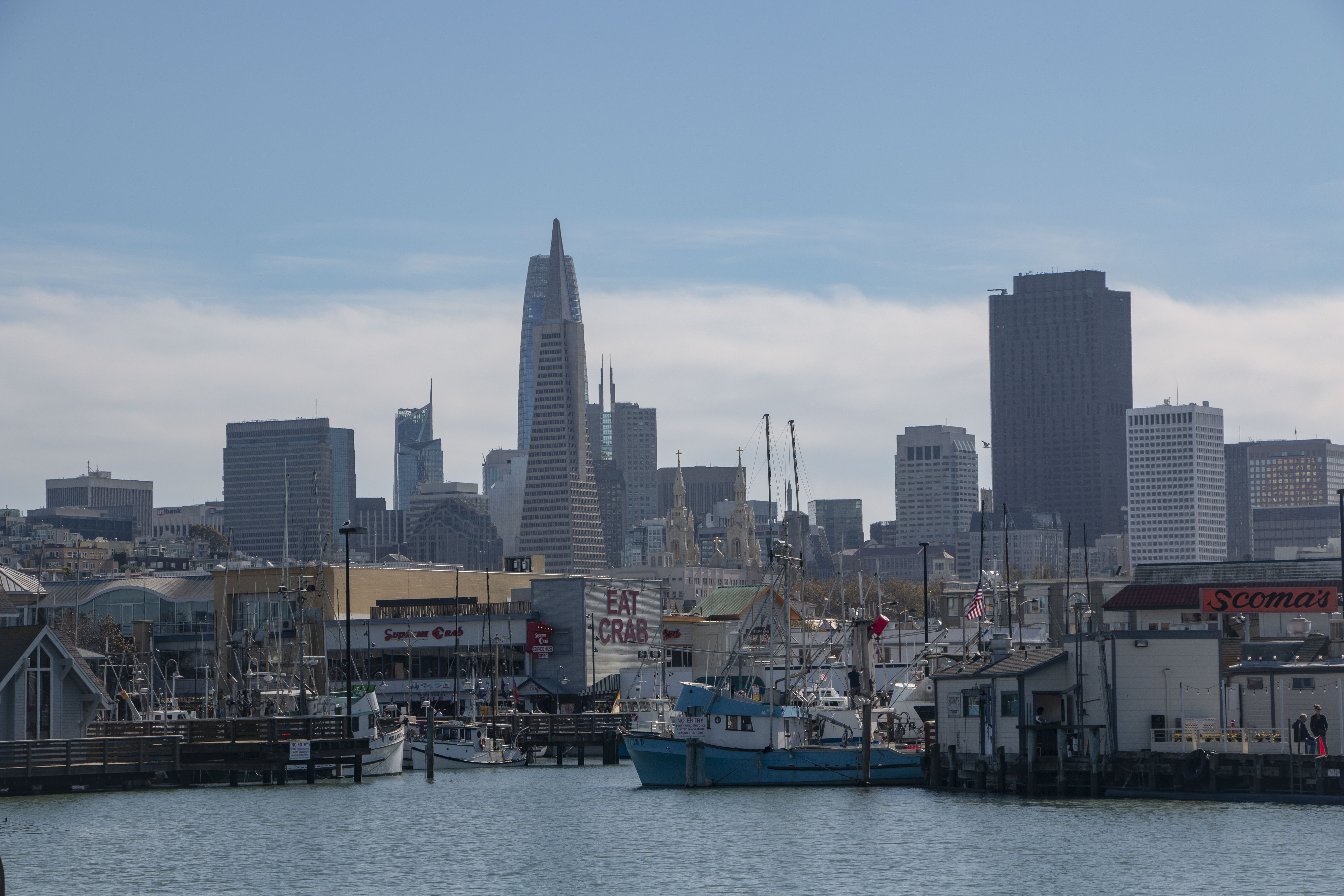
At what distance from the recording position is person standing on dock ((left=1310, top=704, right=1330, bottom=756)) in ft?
211

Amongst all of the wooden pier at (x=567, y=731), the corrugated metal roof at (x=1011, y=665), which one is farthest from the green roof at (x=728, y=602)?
the corrugated metal roof at (x=1011, y=665)

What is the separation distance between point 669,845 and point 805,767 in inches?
726

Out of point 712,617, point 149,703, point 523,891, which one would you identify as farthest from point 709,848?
point 712,617

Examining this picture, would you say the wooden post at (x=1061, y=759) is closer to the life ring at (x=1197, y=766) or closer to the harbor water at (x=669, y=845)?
the harbor water at (x=669, y=845)

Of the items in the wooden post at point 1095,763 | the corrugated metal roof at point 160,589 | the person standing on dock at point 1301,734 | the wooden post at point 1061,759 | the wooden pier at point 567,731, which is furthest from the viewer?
the corrugated metal roof at point 160,589

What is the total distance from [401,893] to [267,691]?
51.2 metres

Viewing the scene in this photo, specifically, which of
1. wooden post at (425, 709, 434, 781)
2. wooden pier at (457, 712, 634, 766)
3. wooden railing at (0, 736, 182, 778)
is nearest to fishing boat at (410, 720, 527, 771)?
wooden pier at (457, 712, 634, 766)

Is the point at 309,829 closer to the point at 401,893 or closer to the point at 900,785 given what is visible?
the point at 401,893

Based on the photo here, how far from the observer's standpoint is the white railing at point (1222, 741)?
2618 inches

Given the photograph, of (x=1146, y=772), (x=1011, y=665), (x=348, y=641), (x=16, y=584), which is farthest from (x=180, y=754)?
(x=16, y=584)

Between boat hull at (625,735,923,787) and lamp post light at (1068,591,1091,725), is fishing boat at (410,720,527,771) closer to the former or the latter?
boat hull at (625,735,923,787)

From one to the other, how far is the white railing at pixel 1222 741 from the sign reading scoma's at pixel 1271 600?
95.4 ft

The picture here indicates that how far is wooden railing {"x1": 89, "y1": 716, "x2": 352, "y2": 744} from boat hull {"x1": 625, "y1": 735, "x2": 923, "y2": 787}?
16.6 metres

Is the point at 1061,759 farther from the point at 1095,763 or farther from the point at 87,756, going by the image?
the point at 87,756
